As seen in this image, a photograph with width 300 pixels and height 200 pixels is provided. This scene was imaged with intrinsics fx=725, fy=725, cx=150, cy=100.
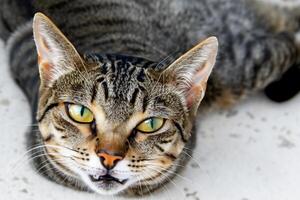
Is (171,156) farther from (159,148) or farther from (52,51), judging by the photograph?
(52,51)

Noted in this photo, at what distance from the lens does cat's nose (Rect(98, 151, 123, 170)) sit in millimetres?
1994

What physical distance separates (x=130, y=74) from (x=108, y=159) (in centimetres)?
26

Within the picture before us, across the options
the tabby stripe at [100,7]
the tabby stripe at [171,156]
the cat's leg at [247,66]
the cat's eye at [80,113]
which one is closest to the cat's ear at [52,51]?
the cat's eye at [80,113]

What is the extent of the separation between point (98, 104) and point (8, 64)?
2.63 ft

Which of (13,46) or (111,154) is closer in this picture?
(111,154)

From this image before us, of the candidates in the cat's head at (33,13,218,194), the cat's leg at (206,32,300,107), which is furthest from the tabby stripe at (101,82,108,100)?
the cat's leg at (206,32,300,107)

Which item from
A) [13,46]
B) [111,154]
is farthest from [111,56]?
[13,46]

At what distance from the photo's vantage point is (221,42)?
2668 millimetres

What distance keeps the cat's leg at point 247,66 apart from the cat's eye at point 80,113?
0.71m

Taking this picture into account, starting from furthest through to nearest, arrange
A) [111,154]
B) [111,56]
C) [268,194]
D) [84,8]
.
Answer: [84,8] → [268,194] → [111,56] → [111,154]

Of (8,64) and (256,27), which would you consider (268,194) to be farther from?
(8,64)

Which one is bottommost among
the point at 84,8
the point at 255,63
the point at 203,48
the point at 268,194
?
the point at 268,194

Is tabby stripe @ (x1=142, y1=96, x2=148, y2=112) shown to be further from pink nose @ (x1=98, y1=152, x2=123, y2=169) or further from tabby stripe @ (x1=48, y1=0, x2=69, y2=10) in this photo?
tabby stripe @ (x1=48, y1=0, x2=69, y2=10)

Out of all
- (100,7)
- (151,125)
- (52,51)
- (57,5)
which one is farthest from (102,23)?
(151,125)
